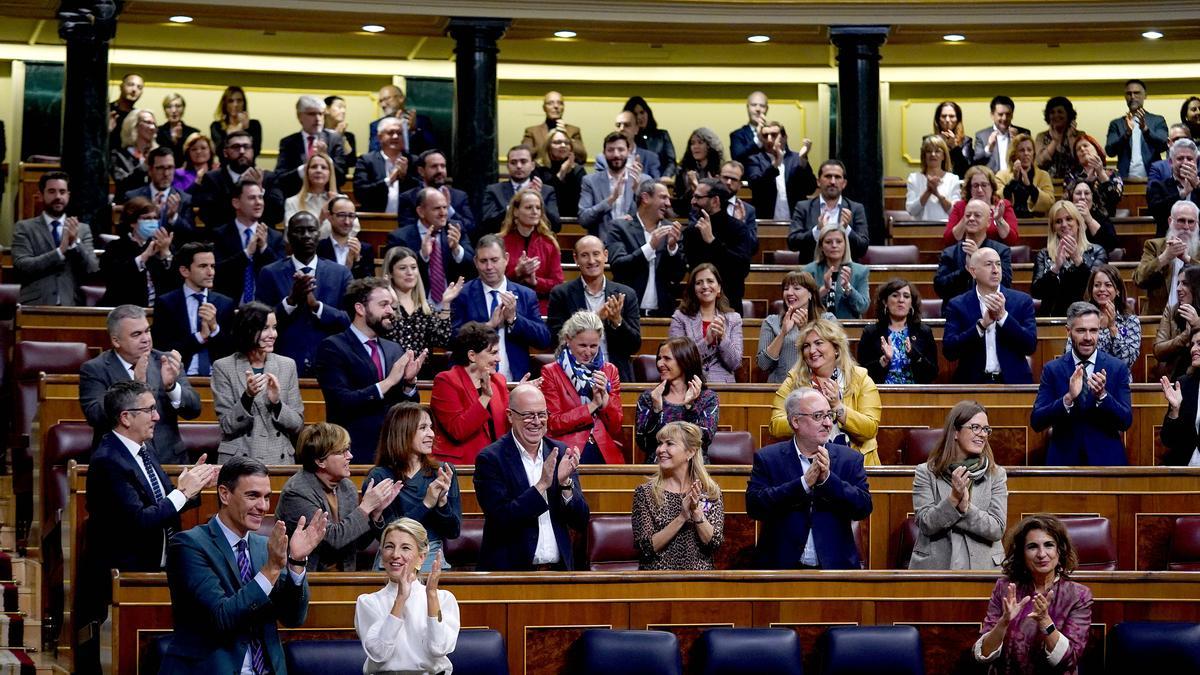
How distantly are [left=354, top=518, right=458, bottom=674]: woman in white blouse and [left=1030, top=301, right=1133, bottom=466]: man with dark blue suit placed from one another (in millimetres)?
3124

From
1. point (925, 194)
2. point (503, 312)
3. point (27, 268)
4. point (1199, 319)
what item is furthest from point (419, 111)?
point (1199, 319)

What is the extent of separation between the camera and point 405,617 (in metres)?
5.61

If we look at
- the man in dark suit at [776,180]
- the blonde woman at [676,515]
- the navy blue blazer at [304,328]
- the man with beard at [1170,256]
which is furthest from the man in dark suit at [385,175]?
the blonde woman at [676,515]

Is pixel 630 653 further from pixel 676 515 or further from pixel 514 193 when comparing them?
pixel 514 193

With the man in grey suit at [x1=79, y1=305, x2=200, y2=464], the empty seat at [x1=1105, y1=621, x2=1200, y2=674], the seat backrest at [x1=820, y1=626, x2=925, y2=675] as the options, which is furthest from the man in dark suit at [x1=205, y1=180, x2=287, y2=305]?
the empty seat at [x1=1105, y1=621, x2=1200, y2=674]

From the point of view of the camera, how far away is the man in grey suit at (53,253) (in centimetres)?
938

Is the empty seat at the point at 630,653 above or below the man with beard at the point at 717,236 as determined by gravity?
below

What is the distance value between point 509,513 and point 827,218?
430 centimetres

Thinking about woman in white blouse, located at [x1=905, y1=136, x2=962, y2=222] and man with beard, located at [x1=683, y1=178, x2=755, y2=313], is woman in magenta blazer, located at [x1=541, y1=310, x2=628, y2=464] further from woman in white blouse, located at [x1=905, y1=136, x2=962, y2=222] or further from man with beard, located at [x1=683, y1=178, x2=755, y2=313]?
woman in white blouse, located at [x1=905, y1=136, x2=962, y2=222]

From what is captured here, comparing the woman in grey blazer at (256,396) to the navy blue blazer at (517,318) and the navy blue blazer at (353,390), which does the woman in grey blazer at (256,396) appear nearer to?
the navy blue blazer at (353,390)

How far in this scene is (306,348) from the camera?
841cm

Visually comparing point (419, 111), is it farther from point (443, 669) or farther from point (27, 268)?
point (443, 669)

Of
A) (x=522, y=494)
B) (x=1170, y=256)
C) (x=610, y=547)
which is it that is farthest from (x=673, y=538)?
(x=1170, y=256)

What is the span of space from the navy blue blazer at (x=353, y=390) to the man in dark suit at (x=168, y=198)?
256 centimetres
